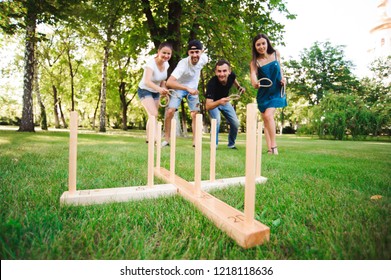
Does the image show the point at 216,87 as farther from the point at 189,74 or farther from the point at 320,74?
the point at 320,74

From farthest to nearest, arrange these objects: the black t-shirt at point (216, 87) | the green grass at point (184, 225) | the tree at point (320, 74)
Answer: the tree at point (320, 74), the black t-shirt at point (216, 87), the green grass at point (184, 225)

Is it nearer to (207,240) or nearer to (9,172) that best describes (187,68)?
(9,172)

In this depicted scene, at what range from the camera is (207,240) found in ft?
3.95

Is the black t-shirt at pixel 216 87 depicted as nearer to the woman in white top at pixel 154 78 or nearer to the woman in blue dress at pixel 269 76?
the woman in blue dress at pixel 269 76

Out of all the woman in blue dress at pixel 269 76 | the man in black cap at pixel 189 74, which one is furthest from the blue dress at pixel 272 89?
the man in black cap at pixel 189 74

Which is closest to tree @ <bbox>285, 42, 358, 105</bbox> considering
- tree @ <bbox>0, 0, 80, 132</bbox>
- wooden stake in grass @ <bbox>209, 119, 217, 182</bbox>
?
tree @ <bbox>0, 0, 80, 132</bbox>

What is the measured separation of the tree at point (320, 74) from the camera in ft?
109

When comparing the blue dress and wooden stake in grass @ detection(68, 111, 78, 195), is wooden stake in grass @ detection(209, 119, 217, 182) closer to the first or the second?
wooden stake in grass @ detection(68, 111, 78, 195)

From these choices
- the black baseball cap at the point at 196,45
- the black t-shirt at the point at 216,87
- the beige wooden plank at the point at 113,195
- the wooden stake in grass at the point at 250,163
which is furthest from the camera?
the black t-shirt at the point at 216,87

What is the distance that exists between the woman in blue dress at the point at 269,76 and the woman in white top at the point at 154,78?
161cm

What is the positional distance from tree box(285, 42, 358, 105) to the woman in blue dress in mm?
31501

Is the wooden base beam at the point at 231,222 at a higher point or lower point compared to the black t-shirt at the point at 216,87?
lower
